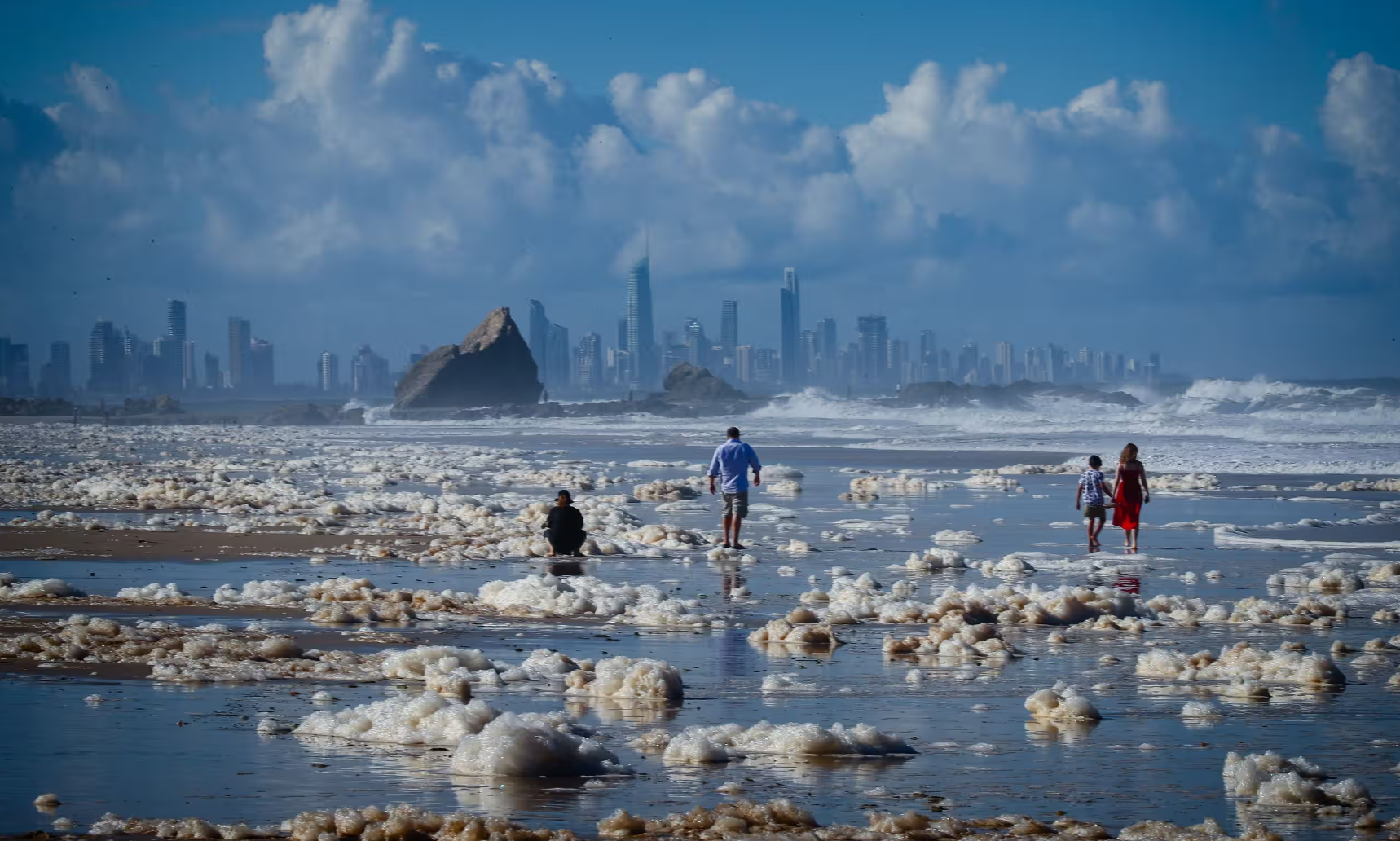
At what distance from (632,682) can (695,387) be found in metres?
146

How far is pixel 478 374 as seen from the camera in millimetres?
159000

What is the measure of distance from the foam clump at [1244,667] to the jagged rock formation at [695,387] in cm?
13869

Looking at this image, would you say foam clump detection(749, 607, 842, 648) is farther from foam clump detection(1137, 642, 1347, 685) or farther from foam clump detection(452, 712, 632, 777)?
foam clump detection(452, 712, 632, 777)

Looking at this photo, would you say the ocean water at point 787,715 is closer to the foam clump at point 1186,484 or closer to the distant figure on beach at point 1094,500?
the distant figure on beach at point 1094,500

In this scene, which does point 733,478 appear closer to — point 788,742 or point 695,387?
point 788,742

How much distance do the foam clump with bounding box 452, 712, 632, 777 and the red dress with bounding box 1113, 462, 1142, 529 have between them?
14680 millimetres

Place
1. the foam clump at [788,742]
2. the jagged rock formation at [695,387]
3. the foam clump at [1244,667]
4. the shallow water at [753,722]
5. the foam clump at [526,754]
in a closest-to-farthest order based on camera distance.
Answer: the shallow water at [753,722] → the foam clump at [526,754] → the foam clump at [788,742] → the foam clump at [1244,667] → the jagged rock formation at [695,387]

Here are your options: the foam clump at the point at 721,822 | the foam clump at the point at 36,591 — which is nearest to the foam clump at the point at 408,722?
the foam clump at the point at 721,822

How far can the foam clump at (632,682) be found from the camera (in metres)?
9.96

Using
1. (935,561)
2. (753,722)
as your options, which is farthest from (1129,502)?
(753,722)

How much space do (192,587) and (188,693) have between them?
6.32 m

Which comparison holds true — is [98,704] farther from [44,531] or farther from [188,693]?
[44,531]

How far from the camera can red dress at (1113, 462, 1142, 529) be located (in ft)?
69.2

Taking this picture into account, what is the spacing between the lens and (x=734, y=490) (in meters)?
21.4
